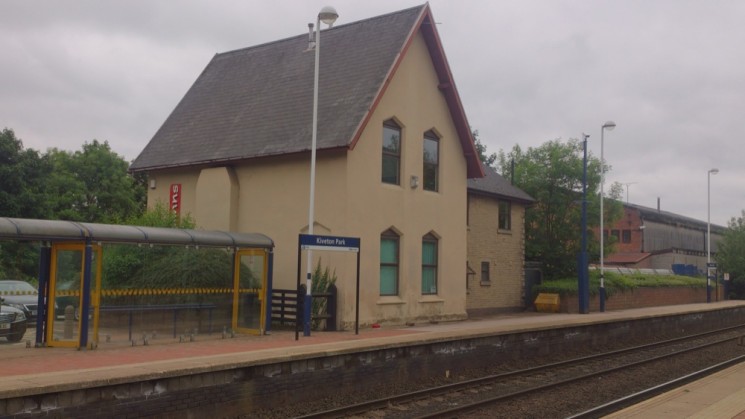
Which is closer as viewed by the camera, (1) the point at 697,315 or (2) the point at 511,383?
(2) the point at 511,383

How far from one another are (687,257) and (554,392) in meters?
51.5

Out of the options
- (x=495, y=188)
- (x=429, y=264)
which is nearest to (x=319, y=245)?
(x=429, y=264)

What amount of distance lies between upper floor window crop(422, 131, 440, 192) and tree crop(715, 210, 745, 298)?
39.5 metres

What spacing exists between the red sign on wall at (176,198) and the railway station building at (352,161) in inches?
1.9

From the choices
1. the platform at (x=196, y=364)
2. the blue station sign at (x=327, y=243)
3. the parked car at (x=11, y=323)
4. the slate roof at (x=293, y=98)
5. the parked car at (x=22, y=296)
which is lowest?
the platform at (x=196, y=364)

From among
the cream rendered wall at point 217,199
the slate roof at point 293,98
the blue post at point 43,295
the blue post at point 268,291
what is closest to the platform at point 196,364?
the blue post at point 268,291

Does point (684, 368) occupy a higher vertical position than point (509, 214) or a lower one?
A: lower

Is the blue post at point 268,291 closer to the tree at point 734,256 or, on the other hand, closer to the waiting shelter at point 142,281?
the waiting shelter at point 142,281

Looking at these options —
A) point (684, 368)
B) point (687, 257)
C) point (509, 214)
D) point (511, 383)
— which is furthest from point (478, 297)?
point (687, 257)

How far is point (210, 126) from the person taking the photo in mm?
25641

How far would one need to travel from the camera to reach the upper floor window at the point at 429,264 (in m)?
24.0

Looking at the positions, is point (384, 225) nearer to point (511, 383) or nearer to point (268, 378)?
point (511, 383)

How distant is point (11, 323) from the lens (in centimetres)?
1542

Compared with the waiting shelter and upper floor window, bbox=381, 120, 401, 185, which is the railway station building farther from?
the waiting shelter
